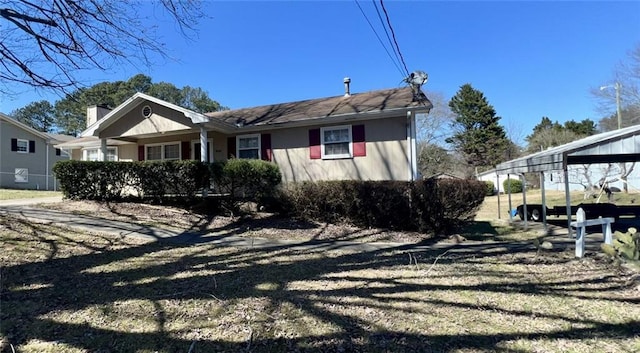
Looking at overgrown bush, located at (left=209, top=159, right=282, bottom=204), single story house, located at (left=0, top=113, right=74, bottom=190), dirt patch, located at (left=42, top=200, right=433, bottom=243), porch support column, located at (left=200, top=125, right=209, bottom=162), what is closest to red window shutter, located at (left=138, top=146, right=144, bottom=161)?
porch support column, located at (left=200, top=125, right=209, bottom=162)

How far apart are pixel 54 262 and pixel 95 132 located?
33.0ft

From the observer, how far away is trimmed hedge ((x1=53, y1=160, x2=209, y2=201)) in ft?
35.0

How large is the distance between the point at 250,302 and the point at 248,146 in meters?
10.3

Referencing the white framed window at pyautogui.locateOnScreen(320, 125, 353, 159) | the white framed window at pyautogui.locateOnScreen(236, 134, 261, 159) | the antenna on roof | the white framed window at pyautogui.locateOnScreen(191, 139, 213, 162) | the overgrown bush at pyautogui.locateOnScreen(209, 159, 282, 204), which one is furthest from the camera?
the white framed window at pyautogui.locateOnScreen(191, 139, 213, 162)

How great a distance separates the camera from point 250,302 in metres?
3.99

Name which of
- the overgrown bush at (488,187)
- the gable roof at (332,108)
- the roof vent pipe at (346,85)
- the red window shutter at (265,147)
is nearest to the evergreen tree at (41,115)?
the gable roof at (332,108)

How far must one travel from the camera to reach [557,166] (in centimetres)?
870

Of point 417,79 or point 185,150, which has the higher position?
point 417,79

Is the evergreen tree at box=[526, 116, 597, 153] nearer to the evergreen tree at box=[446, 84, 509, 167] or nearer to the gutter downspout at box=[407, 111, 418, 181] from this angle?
the evergreen tree at box=[446, 84, 509, 167]

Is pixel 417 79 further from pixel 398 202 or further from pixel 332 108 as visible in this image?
pixel 398 202

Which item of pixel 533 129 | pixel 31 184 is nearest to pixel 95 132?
pixel 31 184

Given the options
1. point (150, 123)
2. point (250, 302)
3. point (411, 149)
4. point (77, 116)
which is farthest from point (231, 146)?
point (77, 116)

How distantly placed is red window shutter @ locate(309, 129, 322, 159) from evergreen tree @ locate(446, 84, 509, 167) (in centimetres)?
3432

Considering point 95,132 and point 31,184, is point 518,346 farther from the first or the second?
point 31,184
